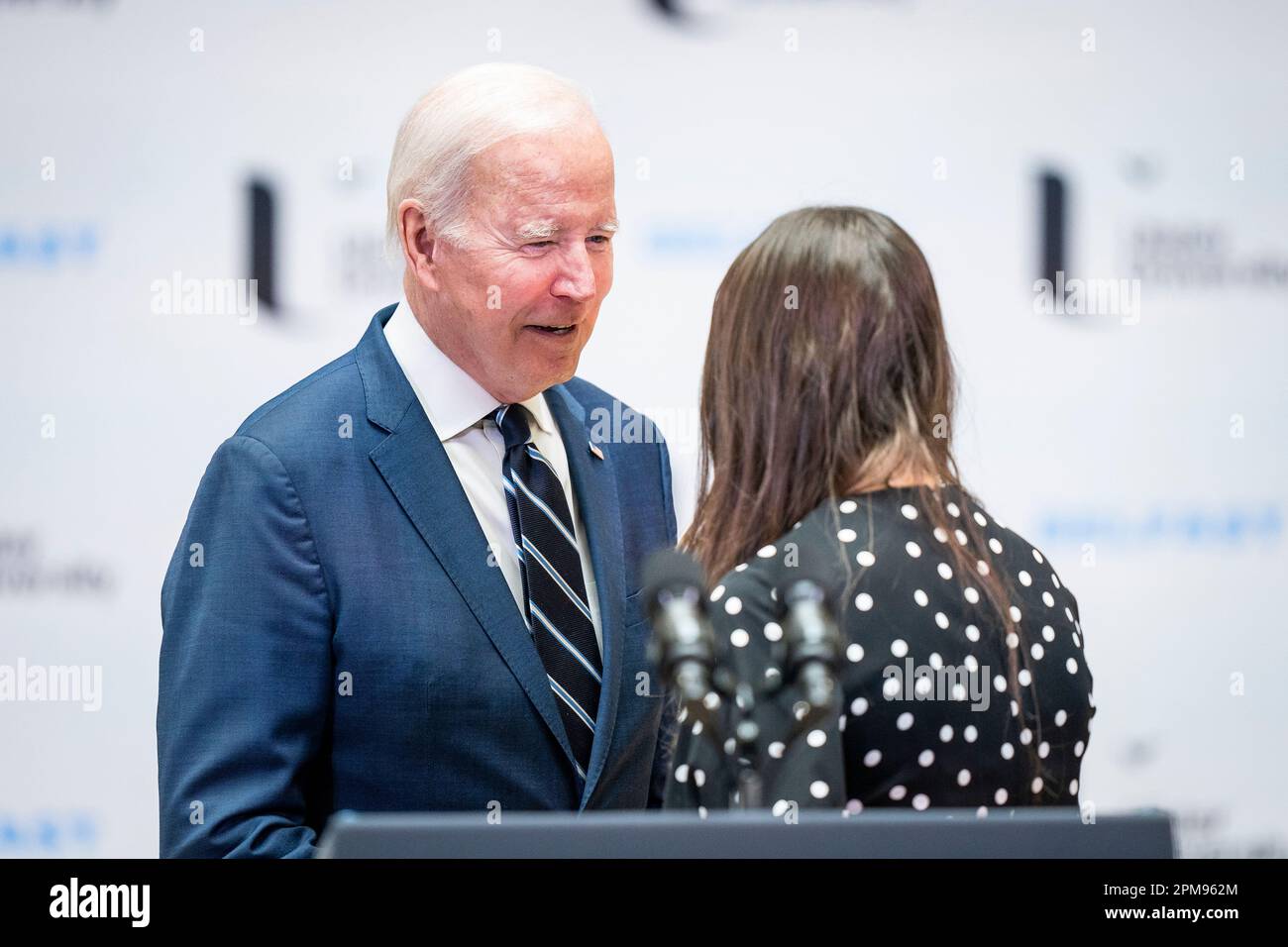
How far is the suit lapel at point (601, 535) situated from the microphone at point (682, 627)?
2.45 feet

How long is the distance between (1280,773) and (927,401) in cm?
137

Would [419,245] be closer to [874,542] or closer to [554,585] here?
[554,585]

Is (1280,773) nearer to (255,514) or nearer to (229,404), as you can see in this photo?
(255,514)

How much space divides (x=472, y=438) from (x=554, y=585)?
274mm

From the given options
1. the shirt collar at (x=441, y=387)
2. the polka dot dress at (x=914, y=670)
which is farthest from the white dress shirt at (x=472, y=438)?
the polka dot dress at (x=914, y=670)

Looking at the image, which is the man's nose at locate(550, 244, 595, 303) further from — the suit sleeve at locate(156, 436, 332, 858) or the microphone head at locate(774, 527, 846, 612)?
the microphone head at locate(774, 527, 846, 612)

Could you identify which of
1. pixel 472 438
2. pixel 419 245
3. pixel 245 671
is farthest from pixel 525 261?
pixel 245 671

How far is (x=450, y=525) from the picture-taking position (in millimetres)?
2080

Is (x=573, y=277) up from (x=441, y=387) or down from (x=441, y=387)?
up

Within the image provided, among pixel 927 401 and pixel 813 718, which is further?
pixel 927 401

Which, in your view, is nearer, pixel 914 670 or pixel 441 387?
pixel 914 670

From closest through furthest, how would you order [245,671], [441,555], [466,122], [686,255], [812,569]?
[812,569], [245,671], [441,555], [466,122], [686,255]
